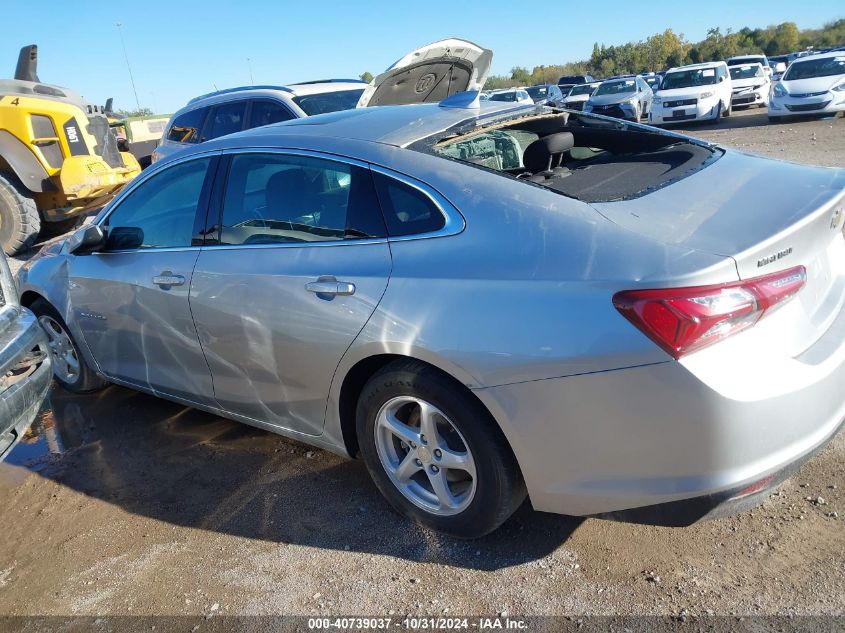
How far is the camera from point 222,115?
28.8 feet

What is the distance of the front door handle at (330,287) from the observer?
2.69 metres

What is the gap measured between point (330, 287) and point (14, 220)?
7.98 metres

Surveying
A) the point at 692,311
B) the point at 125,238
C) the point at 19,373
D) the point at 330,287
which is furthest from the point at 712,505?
the point at 125,238

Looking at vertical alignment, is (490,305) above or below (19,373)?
above

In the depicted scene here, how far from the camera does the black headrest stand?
127 inches

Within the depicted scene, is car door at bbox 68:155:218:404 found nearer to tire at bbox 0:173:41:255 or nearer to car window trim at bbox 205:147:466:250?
car window trim at bbox 205:147:466:250

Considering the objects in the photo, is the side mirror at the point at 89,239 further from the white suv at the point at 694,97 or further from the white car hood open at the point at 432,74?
the white suv at the point at 694,97

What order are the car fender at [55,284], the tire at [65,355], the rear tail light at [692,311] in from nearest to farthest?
the rear tail light at [692,311], the car fender at [55,284], the tire at [65,355]

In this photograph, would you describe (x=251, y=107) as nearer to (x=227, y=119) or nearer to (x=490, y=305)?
(x=227, y=119)

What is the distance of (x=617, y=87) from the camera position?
2255 centimetres

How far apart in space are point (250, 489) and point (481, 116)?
2.08 metres

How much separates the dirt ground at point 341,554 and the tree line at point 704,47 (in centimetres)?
6239

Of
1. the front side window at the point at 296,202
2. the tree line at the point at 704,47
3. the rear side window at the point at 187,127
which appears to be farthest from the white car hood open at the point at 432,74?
the tree line at the point at 704,47

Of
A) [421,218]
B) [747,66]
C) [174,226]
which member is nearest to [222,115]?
[174,226]
